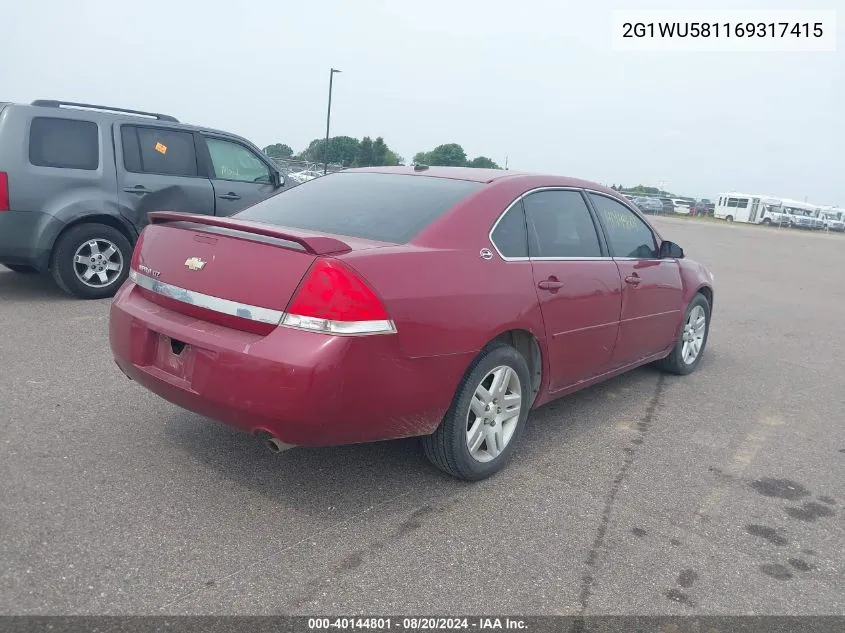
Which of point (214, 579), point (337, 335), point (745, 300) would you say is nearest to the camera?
point (214, 579)

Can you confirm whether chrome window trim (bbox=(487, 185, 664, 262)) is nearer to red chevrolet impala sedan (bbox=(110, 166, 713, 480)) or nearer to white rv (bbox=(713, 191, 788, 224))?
red chevrolet impala sedan (bbox=(110, 166, 713, 480))

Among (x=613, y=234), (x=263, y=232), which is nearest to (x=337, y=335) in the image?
(x=263, y=232)

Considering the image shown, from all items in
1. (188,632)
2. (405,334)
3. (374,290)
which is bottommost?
(188,632)

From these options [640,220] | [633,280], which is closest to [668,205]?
[640,220]

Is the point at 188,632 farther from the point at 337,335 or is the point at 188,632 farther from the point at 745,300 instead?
the point at 745,300

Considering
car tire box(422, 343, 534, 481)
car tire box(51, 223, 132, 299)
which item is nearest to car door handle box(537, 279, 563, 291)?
car tire box(422, 343, 534, 481)

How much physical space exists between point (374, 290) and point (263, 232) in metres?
0.57

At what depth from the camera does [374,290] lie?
289 centimetres

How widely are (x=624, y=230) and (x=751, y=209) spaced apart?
5768cm

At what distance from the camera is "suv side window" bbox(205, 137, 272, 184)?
825cm

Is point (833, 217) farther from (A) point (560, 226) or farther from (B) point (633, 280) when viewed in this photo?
(A) point (560, 226)

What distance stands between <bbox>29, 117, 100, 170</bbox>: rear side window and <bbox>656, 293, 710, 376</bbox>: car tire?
5.75 m

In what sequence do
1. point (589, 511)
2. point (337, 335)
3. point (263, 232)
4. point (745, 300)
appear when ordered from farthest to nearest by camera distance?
point (745, 300) → point (589, 511) → point (263, 232) → point (337, 335)

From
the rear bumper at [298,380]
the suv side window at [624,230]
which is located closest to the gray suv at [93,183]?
the suv side window at [624,230]
